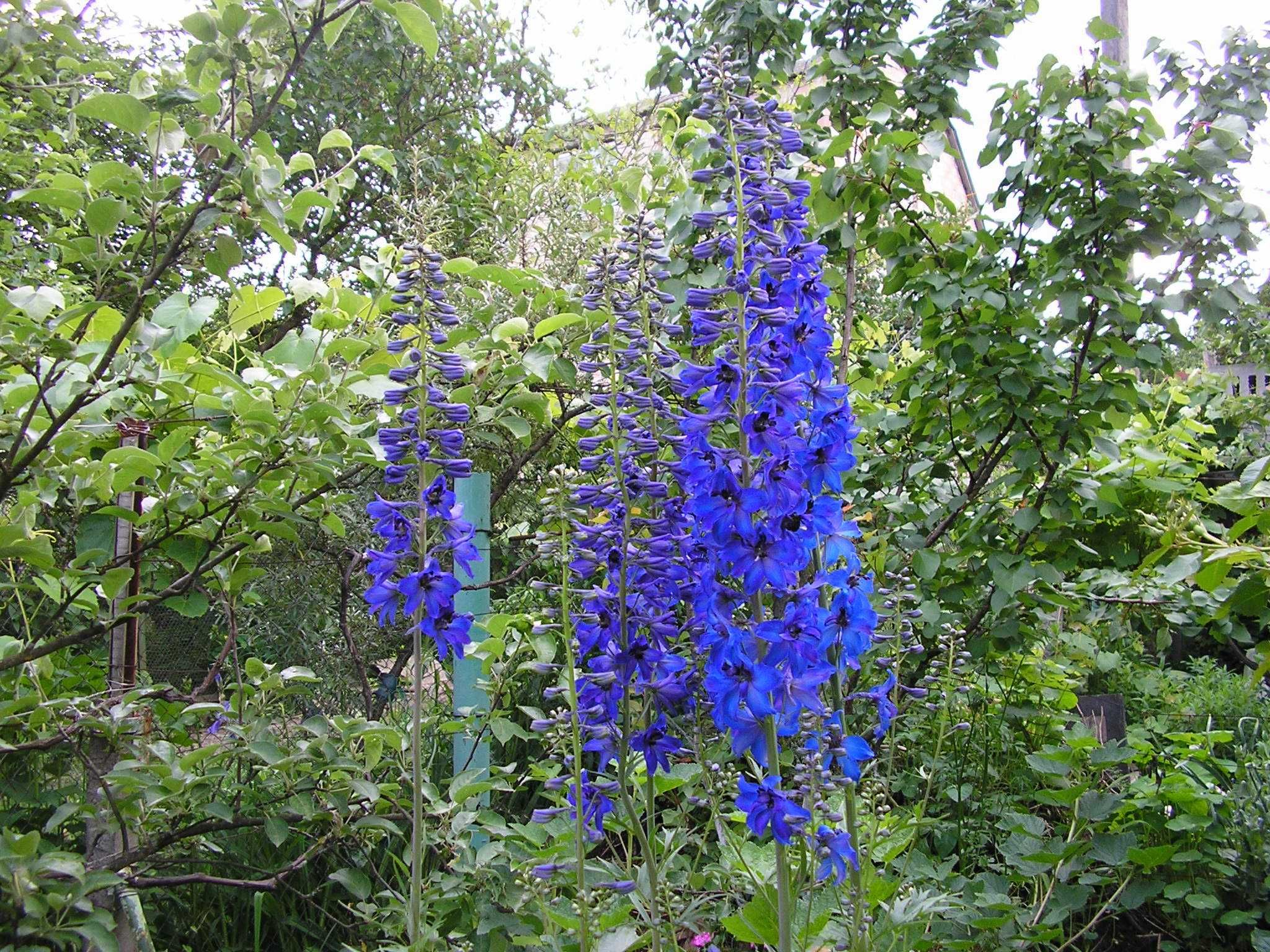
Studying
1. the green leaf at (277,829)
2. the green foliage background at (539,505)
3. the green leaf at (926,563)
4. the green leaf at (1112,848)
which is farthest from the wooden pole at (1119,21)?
the green leaf at (277,829)

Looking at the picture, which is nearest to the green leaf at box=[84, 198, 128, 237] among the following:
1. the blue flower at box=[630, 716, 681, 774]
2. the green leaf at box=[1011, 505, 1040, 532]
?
the blue flower at box=[630, 716, 681, 774]

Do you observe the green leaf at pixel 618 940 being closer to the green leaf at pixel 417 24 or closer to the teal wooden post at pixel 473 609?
the teal wooden post at pixel 473 609

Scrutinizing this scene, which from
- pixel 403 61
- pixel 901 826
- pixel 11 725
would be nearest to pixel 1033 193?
pixel 901 826

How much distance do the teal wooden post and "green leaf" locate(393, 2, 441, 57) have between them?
1209 mm

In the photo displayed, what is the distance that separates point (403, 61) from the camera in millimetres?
6914

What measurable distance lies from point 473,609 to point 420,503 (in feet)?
3.03

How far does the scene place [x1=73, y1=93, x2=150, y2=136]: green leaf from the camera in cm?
129

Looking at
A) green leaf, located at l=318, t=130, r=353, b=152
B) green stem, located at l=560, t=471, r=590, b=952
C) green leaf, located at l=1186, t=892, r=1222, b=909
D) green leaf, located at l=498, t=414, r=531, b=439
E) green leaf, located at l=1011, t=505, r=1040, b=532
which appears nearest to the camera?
green stem, located at l=560, t=471, r=590, b=952

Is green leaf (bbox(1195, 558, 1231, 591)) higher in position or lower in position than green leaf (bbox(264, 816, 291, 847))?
higher

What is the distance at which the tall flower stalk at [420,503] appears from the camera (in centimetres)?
155

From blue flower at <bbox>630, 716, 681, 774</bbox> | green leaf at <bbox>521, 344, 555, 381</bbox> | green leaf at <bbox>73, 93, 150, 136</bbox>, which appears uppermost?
green leaf at <bbox>73, 93, 150, 136</bbox>

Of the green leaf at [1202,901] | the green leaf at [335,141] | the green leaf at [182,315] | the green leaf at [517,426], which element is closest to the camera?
the green leaf at [182,315]

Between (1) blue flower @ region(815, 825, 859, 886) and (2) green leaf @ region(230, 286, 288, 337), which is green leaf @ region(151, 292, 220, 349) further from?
(1) blue flower @ region(815, 825, 859, 886)

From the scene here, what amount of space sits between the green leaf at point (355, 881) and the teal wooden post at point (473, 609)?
1.39 ft
